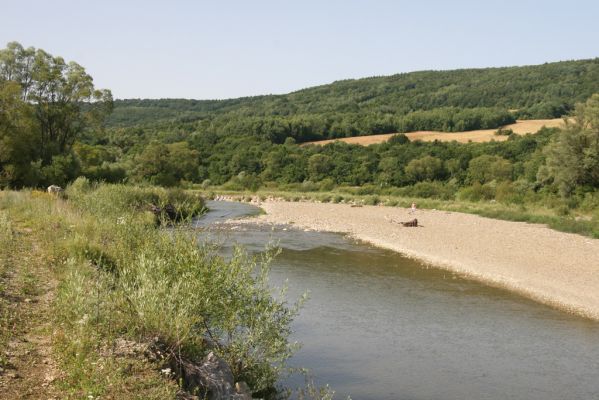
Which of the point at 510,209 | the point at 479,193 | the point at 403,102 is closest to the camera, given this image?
the point at 510,209

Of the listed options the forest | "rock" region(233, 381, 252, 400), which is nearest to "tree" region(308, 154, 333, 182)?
the forest

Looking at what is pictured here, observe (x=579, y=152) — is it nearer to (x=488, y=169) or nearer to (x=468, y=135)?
(x=488, y=169)

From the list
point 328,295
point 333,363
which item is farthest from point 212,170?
point 333,363

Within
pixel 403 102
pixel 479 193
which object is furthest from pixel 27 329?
pixel 403 102

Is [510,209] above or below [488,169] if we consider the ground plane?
below

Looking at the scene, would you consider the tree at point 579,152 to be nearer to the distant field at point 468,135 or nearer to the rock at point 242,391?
A: the rock at point 242,391

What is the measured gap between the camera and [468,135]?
8394 cm

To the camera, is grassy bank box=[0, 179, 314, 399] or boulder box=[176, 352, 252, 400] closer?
grassy bank box=[0, 179, 314, 399]

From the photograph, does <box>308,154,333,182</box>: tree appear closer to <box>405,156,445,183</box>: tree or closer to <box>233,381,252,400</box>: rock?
<box>405,156,445,183</box>: tree

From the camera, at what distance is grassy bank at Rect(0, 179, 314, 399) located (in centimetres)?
650

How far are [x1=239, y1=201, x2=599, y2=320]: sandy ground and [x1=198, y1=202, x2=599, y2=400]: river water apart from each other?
116 centimetres

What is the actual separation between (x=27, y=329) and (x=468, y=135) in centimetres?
8235

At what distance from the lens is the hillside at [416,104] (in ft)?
302

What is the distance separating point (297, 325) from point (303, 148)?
2939 inches
